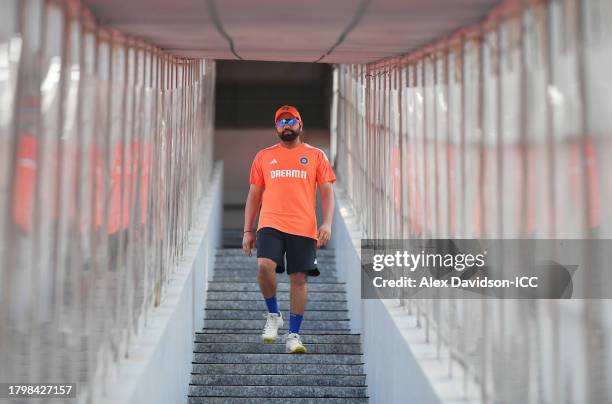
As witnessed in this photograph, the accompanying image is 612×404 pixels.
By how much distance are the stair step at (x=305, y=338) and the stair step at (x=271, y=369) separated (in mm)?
365

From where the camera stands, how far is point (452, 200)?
12.3 feet

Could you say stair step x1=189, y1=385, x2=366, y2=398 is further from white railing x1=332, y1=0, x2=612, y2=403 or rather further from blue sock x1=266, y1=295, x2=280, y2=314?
white railing x1=332, y1=0, x2=612, y2=403

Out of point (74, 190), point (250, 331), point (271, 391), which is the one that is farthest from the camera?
point (250, 331)

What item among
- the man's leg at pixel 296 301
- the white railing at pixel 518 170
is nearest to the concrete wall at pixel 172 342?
the man's leg at pixel 296 301

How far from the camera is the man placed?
5441 millimetres

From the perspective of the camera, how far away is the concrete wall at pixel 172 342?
378 cm

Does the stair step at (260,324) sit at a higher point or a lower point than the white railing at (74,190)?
lower

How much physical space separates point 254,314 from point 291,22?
3859mm

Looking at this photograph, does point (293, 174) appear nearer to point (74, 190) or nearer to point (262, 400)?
point (262, 400)

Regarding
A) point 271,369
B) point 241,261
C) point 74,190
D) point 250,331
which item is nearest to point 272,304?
point 271,369

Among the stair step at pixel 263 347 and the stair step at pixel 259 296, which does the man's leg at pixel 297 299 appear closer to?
the stair step at pixel 263 347

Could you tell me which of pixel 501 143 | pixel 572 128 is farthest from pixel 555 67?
pixel 501 143

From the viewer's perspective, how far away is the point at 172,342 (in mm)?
4930

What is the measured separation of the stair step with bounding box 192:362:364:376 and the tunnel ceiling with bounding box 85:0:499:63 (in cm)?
231
